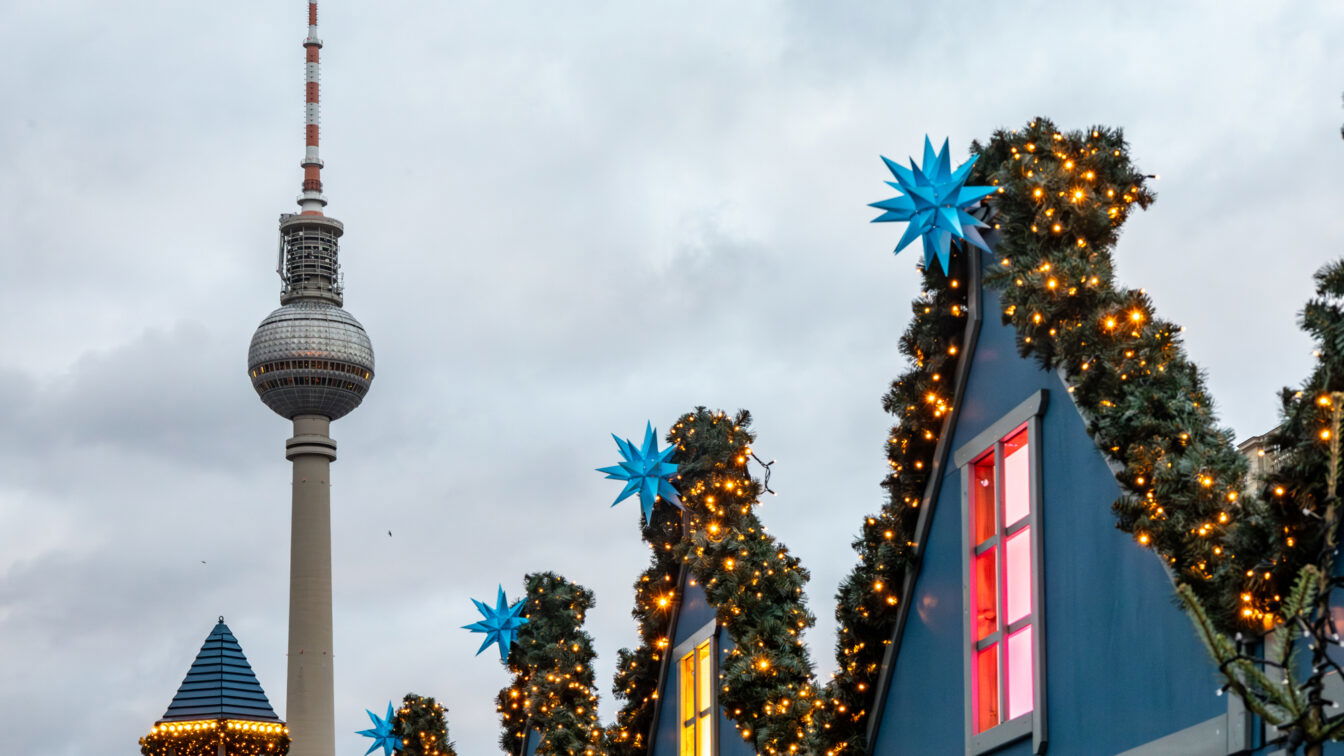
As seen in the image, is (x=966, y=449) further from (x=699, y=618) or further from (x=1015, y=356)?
(x=699, y=618)

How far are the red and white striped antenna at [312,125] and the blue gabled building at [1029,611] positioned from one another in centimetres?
10225

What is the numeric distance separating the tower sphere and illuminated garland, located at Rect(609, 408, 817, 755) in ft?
318

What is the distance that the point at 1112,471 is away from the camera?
12.2 m

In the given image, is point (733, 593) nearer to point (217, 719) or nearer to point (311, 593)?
point (217, 719)

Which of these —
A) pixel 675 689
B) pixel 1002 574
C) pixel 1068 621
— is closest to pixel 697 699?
pixel 675 689

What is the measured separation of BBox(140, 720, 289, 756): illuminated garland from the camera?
2708cm

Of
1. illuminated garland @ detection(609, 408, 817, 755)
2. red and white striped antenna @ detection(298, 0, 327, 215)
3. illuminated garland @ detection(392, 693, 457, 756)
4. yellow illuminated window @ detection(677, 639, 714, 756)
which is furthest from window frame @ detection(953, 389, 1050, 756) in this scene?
red and white striped antenna @ detection(298, 0, 327, 215)

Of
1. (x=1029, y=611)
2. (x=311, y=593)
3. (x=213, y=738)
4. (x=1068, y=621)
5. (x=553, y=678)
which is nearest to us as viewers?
(x=1068, y=621)

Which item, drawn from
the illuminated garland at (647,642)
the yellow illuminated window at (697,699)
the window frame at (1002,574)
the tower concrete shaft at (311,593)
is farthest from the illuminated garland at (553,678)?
the tower concrete shaft at (311,593)

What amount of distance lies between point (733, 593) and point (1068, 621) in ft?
19.5

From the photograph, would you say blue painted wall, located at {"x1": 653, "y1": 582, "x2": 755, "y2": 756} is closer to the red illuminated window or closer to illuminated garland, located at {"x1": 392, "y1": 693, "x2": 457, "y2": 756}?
the red illuminated window

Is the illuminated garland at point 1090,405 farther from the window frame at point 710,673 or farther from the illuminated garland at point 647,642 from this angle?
the illuminated garland at point 647,642

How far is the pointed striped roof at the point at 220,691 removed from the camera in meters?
27.8

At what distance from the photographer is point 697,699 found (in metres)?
20.8
